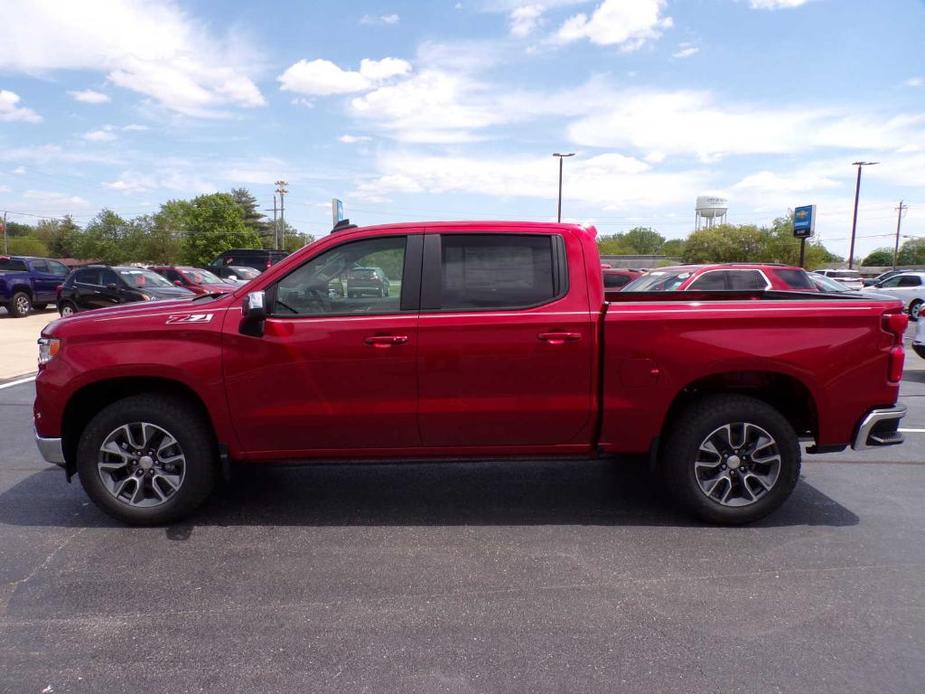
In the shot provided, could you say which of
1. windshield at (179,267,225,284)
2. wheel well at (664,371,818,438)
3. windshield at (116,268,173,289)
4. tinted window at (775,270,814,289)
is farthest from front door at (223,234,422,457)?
windshield at (179,267,225,284)

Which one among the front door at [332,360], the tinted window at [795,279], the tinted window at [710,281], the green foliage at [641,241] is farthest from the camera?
the green foliage at [641,241]

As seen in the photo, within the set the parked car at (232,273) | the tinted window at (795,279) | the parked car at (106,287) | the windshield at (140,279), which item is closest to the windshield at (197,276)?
the windshield at (140,279)

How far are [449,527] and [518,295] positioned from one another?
153cm

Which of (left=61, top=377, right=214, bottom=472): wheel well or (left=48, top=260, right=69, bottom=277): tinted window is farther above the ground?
(left=48, top=260, right=69, bottom=277): tinted window

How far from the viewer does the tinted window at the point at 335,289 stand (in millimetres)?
4295

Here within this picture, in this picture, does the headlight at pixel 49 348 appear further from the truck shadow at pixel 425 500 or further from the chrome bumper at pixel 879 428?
the chrome bumper at pixel 879 428

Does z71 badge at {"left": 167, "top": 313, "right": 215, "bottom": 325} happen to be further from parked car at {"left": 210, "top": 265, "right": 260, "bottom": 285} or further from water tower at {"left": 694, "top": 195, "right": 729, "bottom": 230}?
water tower at {"left": 694, "top": 195, "right": 729, "bottom": 230}

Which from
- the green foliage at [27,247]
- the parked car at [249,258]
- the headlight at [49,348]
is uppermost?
the green foliage at [27,247]

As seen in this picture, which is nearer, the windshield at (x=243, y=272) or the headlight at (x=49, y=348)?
the headlight at (x=49, y=348)

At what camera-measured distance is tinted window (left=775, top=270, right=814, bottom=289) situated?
12953 mm

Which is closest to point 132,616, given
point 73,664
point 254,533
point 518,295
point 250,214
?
point 73,664

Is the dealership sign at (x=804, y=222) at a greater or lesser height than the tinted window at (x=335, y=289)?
greater

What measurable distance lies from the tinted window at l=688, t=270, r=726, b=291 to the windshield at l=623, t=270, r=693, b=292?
198mm

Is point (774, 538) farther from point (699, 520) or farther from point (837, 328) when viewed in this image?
point (837, 328)
